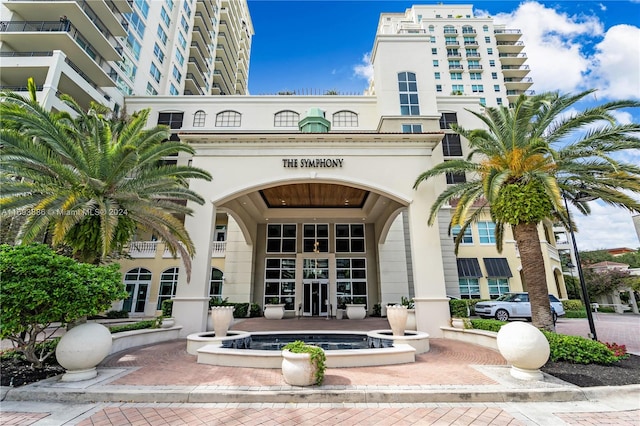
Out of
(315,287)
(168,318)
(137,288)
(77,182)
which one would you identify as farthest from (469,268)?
(137,288)

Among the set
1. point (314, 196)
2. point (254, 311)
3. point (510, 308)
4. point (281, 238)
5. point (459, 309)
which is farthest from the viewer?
point (281, 238)

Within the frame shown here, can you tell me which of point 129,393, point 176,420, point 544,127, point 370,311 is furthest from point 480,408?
point 370,311

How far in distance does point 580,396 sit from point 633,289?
109 feet

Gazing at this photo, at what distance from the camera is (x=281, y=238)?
23.0 m

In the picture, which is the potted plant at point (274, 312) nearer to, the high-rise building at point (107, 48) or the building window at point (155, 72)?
the high-rise building at point (107, 48)

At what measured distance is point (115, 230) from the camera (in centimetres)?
975

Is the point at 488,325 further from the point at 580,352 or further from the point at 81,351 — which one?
the point at 81,351

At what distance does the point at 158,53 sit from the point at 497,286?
43695 millimetres

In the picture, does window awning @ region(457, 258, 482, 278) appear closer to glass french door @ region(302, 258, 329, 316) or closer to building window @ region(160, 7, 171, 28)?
glass french door @ region(302, 258, 329, 316)

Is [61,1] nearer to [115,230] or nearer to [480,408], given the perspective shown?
[115,230]

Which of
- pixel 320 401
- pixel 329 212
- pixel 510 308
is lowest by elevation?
pixel 320 401

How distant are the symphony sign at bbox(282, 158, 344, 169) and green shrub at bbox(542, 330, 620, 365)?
1022 centimetres

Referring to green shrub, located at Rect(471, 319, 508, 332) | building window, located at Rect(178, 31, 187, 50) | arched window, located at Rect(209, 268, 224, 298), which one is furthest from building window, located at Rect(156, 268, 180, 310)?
building window, located at Rect(178, 31, 187, 50)

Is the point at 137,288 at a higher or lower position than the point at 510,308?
higher
